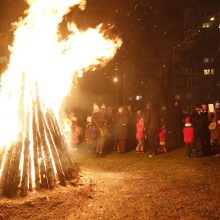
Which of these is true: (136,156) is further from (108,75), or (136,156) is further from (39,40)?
(108,75)

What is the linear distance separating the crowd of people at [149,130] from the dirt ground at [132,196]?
6.40 feet

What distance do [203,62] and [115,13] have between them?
4735cm

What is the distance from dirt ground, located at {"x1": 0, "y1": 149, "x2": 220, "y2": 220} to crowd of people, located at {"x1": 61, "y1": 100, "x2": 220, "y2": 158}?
76.8 inches

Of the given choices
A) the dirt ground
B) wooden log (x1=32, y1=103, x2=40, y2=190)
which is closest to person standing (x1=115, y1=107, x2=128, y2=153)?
the dirt ground

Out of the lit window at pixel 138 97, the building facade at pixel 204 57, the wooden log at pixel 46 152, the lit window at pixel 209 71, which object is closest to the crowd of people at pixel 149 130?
the wooden log at pixel 46 152

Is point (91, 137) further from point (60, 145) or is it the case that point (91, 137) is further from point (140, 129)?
point (60, 145)

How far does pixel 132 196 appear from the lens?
26.1 feet

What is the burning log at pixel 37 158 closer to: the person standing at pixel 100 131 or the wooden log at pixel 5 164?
the wooden log at pixel 5 164

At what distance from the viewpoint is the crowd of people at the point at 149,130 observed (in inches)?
522

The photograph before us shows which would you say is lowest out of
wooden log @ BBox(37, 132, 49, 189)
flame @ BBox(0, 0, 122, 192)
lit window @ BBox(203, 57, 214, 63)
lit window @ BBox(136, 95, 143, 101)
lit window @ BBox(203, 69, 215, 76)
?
wooden log @ BBox(37, 132, 49, 189)

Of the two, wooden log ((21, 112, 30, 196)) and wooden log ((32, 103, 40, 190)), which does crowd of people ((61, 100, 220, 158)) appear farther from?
wooden log ((21, 112, 30, 196))

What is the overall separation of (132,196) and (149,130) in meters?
6.18

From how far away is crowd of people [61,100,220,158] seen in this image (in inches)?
522

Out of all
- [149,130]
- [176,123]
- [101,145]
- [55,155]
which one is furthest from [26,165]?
[176,123]
